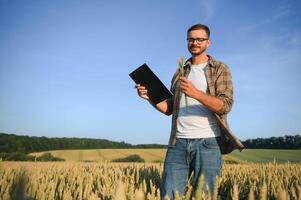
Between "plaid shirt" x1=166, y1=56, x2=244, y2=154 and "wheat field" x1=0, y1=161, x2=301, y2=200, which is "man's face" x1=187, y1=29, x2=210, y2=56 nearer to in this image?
"plaid shirt" x1=166, y1=56, x2=244, y2=154

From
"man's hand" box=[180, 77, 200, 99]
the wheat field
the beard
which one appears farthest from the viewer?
the beard

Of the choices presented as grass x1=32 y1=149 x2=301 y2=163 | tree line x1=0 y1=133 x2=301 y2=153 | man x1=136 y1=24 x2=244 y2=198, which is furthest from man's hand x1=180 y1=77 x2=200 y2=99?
tree line x1=0 y1=133 x2=301 y2=153

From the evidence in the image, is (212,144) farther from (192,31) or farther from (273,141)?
(273,141)

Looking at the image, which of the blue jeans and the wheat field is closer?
the wheat field

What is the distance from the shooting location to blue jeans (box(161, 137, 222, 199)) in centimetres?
314

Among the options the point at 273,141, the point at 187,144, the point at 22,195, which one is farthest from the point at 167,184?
the point at 273,141

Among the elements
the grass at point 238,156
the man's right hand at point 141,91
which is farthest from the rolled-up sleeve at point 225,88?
the grass at point 238,156

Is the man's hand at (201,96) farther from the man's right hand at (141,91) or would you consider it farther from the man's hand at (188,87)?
the man's right hand at (141,91)

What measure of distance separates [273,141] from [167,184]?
140 feet

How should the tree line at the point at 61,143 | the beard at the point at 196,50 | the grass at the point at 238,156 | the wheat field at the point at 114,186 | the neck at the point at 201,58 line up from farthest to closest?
the tree line at the point at 61,143
the grass at the point at 238,156
the neck at the point at 201,58
the beard at the point at 196,50
the wheat field at the point at 114,186

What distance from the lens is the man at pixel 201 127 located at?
10.4ft

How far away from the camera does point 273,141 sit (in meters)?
42.9

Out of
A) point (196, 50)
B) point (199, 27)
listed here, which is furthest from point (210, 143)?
point (199, 27)

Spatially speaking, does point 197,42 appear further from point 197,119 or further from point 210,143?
point 210,143
